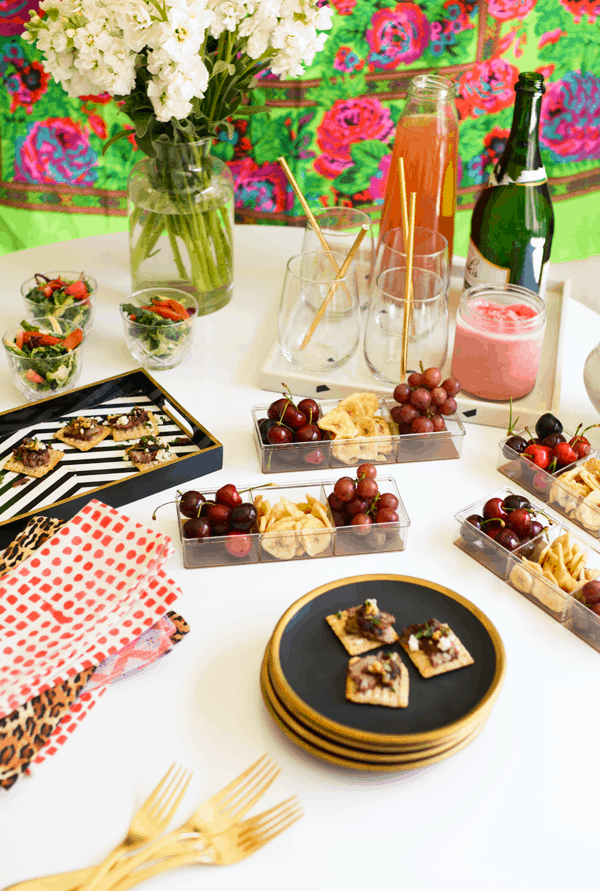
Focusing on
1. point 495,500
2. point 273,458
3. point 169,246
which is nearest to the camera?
point 495,500

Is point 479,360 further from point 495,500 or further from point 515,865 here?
point 515,865

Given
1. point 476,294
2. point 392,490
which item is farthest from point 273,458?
point 476,294

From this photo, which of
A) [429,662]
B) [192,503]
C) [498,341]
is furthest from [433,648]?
[498,341]

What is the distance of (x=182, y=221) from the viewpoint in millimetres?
1397

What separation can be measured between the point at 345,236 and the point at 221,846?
0.97 m

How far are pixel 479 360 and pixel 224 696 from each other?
0.67 meters

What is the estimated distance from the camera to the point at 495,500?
990 mm

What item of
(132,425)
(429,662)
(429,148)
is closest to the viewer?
(429,662)

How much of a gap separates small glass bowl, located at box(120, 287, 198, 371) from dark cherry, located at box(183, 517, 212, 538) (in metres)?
0.43

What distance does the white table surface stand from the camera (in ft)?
2.21

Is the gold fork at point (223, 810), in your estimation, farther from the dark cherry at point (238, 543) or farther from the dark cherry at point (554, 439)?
the dark cherry at point (554, 439)

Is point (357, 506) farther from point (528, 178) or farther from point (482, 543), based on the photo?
point (528, 178)

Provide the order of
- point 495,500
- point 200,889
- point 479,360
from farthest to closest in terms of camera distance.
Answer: point 479,360
point 495,500
point 200,889

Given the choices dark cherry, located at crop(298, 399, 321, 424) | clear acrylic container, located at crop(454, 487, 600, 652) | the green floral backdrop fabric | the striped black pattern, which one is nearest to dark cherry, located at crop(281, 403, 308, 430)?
dark cherry, located at crop(298, 399, 321, 424)
